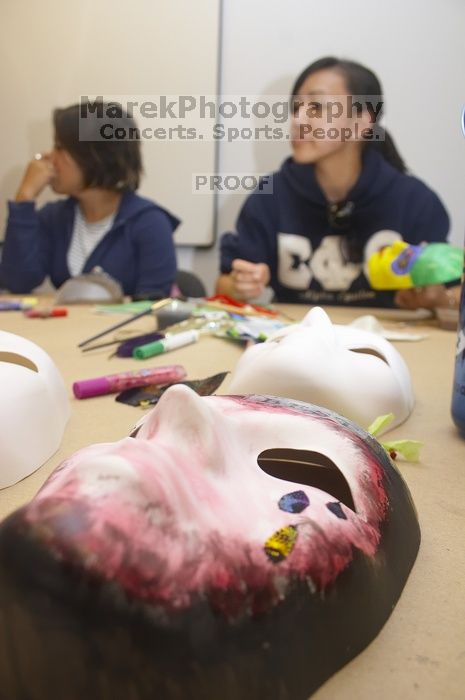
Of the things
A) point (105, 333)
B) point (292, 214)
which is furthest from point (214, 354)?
point (292, 214)

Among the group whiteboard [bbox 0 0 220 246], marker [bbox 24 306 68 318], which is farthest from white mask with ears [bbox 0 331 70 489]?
whiteboard [bbox 0 0 220 246]

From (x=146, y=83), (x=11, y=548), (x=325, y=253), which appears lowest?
(x=325, y=253)

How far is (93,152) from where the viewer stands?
149cm

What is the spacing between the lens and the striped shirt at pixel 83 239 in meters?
1.58

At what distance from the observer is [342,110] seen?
1.35 m

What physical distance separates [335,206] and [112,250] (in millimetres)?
594

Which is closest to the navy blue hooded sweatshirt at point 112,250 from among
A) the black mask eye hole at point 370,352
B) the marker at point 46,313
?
the marker at point 46,313

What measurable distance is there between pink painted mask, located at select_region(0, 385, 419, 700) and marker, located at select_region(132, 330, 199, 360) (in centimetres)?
50

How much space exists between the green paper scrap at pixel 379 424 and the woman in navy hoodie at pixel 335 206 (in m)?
0.81

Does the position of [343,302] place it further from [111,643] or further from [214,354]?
[111,643]

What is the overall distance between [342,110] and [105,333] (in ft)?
2.75

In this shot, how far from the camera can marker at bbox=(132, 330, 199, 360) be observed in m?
0.76

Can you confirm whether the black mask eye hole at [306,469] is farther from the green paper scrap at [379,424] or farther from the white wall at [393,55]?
the white wall at [393,55]

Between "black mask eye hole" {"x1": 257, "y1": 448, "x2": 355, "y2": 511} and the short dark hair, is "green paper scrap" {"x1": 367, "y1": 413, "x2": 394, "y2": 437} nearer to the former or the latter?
"black mask eye hole" {"x1": 257, "y1": 448, "x2": 355, "y2": 511}
